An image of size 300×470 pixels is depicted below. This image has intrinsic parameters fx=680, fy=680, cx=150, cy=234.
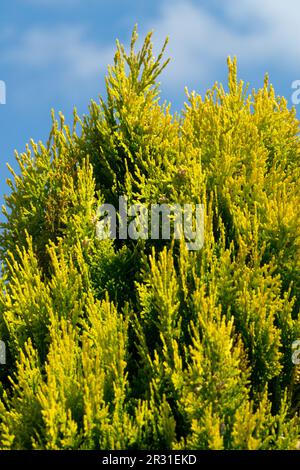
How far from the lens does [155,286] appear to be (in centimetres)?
870

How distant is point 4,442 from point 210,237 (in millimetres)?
3746

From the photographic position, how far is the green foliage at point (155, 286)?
7.79 m

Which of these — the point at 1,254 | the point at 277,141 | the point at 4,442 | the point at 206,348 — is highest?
the point at 277,141

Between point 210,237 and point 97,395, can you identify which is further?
point 210,237

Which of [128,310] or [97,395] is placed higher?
[128,310]

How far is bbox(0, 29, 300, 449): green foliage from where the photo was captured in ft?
25.6

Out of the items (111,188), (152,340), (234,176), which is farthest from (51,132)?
(152,340)

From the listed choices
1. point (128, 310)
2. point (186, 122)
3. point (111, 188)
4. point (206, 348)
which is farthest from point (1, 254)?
point (206, 348)

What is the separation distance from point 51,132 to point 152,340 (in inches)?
179

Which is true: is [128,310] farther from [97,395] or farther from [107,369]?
[97,395]

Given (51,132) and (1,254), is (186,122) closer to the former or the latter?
(51,132)

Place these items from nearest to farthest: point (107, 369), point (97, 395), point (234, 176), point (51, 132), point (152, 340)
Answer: point (97, 395)
point (107, 369)
point (152, 340)
point (234, 176)
point (51, 132)

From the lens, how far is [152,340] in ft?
29.7

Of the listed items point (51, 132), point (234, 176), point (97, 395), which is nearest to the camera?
point (97, 395)
